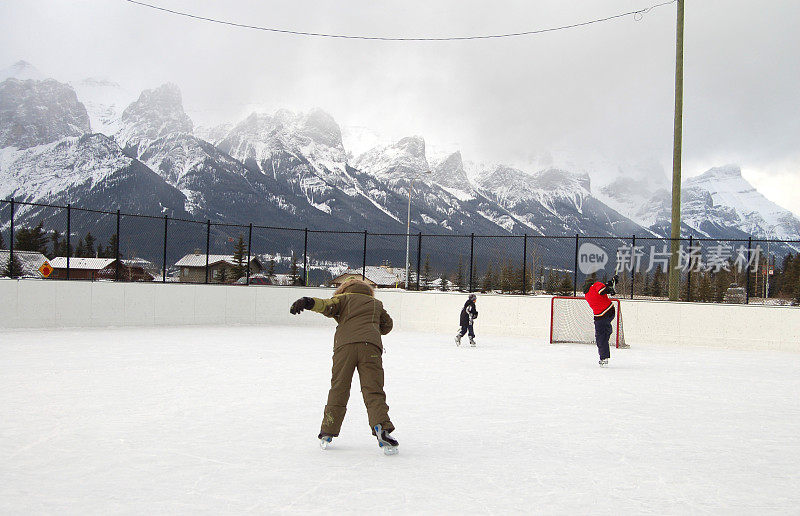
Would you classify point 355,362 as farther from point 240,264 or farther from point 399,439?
point 240,264

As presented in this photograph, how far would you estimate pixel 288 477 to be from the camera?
5.19m

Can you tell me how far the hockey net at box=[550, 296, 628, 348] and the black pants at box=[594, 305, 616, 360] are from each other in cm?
499

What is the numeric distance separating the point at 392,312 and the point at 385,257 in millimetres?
7456

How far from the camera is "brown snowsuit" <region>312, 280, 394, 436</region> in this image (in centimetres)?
598

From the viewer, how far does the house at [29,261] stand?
25.0 meters

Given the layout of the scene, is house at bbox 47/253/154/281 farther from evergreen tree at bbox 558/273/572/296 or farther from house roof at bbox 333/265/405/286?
evergreen tree at bbox 558/273/572/296

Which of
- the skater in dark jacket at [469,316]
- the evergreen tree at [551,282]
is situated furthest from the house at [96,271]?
the evergreen tree at [551,282]

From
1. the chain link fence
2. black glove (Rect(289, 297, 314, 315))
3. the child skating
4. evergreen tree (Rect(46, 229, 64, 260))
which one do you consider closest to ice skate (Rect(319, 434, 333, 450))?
the child skating

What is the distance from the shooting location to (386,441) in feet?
19.4

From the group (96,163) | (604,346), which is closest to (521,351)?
(604,346)

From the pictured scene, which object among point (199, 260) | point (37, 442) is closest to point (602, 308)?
point (37, 442)

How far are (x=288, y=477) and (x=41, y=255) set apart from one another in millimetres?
34913

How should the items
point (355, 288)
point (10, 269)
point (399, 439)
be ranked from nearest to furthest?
point (355, 288) → point (399, 439) → point (10, 269)

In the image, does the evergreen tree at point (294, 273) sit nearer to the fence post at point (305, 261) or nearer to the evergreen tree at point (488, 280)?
the fence post at point (305, 261)
